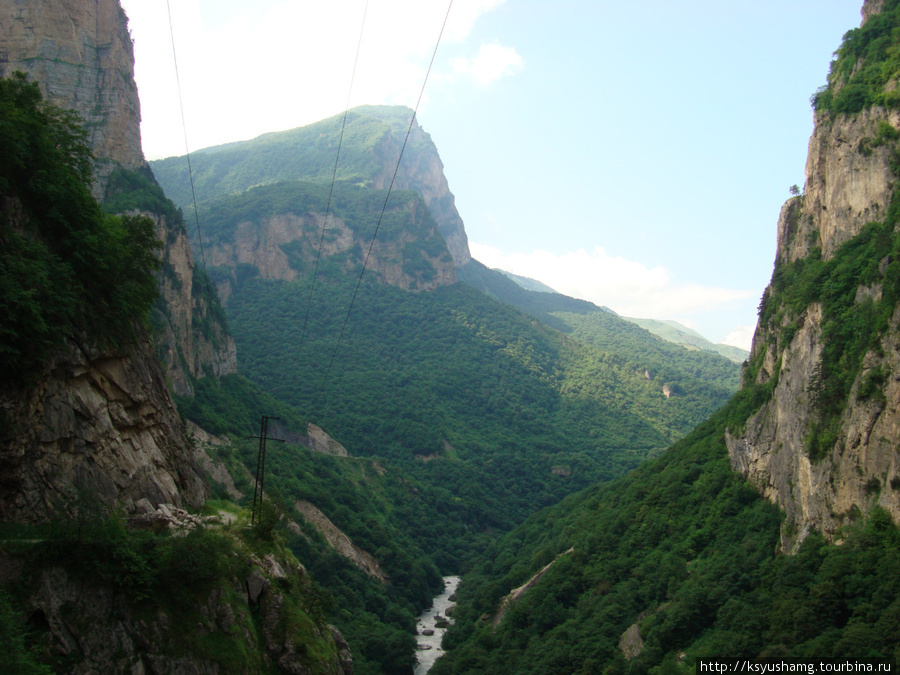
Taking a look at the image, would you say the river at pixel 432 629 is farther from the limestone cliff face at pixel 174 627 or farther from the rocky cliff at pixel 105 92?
the rocky cliff at pixel 105 92

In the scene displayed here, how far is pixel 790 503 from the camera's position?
132 feet

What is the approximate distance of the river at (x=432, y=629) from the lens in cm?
5581

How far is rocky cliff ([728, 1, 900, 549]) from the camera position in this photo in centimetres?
3309

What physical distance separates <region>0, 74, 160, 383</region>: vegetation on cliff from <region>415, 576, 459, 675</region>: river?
3935cm

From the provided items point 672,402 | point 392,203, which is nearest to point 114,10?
point 392,203

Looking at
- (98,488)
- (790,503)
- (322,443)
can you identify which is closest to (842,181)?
(790,503)

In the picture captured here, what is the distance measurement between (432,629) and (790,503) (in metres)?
36.4

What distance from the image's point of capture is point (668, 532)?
50.9 m

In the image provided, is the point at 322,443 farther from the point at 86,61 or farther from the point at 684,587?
the point at 684,587

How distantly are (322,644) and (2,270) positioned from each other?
18.5 m

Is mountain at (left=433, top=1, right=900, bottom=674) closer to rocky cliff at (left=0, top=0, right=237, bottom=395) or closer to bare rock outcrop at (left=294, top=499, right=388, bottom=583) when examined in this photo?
bare rock outcrop at (left=294, top=499, right=388, bottom=583)

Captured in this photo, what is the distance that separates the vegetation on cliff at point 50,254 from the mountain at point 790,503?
31.9 meters

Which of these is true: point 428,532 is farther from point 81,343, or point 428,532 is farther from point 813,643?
point 81,343

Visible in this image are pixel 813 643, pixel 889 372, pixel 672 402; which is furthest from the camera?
pixel 672 402
